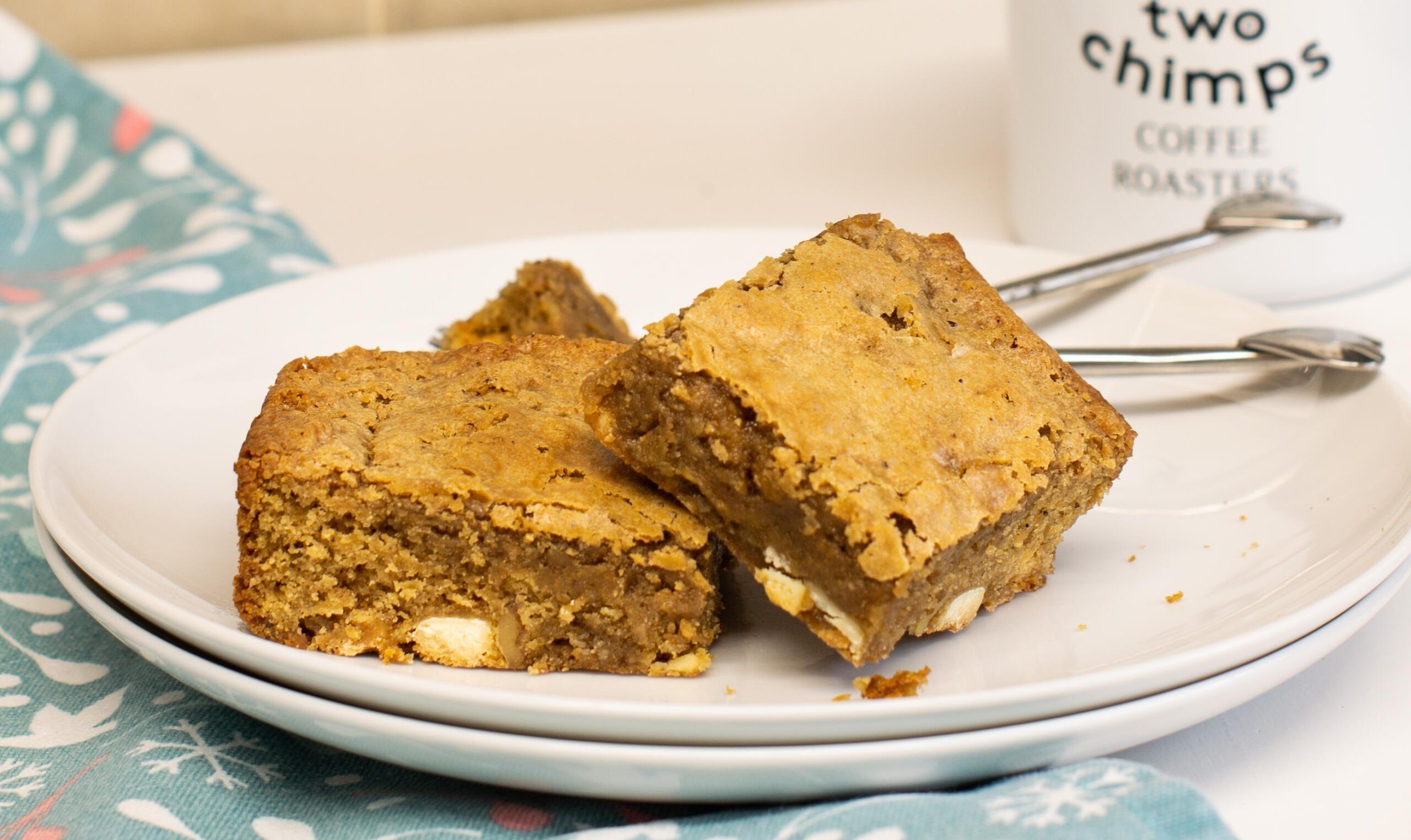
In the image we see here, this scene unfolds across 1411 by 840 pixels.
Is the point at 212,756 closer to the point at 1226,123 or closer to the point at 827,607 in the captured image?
the point at 827,607

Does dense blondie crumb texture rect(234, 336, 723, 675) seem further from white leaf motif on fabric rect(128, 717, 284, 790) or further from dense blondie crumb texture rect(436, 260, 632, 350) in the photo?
dense blondie crumb texture rect(436, 260, 632, 350)

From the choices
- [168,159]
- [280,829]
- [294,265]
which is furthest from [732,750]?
[168,159]

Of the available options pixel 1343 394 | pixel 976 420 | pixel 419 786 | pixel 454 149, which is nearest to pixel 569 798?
pixel 419 786

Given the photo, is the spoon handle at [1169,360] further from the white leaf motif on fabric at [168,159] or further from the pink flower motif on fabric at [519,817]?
the white leaf motif on fabric at [168,159]

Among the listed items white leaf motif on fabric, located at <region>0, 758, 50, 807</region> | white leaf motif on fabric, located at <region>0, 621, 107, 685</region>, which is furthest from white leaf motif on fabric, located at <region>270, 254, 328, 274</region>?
white leaf motif on fabric, located at <region>0, 758, 50, 807</region>

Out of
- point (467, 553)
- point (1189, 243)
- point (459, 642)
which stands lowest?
point (1189, 243)

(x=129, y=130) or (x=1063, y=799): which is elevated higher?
(x=129, y=130)
